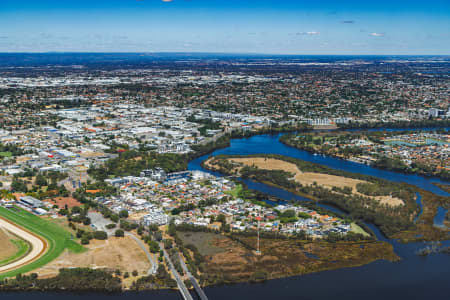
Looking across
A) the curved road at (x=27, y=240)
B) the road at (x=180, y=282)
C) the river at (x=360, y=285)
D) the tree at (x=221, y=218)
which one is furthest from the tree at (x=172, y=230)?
the curved road at (x=27, y=240)

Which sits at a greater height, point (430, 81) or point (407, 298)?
point (430, 81)

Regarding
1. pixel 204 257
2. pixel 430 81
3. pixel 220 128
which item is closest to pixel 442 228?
pixel 204 257

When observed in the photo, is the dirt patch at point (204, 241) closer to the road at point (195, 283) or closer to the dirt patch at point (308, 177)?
the road at point (195, 283)

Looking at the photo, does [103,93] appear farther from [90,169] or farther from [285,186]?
[285,186]

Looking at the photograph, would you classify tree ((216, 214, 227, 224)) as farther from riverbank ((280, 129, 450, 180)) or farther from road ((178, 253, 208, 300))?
riverbank ((280, 129, 450, 180))

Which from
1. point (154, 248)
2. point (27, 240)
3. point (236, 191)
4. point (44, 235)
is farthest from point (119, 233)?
point (236, 191)

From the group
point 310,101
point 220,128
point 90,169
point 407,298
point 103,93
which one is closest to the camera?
point 407,298
